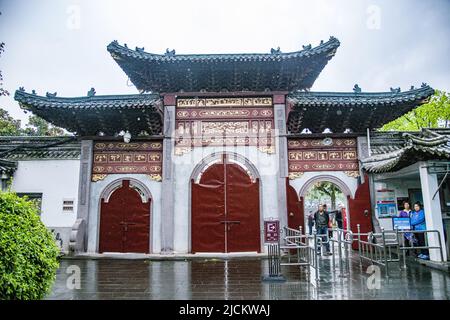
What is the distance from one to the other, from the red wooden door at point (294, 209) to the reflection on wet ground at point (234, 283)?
4.49 ft

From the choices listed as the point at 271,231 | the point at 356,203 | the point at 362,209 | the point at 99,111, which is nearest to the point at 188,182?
the point at 99,111

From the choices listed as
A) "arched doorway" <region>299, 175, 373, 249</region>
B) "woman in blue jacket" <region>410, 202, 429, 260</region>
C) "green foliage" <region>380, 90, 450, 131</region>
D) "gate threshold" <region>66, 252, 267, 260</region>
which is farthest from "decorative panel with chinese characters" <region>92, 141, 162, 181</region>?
"green foliage" <region>380, 90, 450, 131</region>

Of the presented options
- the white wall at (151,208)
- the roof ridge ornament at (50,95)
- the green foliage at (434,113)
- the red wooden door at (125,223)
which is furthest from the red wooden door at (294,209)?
the green foliage at (434,113)

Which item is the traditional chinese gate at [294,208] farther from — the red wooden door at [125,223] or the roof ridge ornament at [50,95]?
the roof ridge ornament at [50,95]

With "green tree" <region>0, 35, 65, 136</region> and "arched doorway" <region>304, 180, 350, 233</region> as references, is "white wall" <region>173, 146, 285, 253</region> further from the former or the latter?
"green tree" <region>0, 35, 65, 136</region>

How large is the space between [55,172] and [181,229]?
425 centimetres

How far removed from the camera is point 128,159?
914 cm

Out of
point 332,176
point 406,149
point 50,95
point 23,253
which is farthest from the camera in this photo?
point 332,176

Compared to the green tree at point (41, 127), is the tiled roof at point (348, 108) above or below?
below

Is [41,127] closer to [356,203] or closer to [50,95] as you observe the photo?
[50,95]

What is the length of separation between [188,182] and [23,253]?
5.65 metres

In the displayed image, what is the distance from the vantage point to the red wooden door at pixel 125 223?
8766mm

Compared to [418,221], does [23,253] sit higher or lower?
lower
